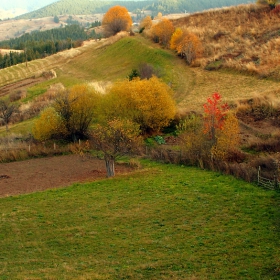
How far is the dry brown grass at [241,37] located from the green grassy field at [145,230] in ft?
87.8

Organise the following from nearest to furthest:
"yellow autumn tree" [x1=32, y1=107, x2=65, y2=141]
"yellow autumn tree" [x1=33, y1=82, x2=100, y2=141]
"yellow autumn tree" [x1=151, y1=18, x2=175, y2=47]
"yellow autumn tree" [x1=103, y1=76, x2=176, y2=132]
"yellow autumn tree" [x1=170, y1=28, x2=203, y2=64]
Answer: "yellow autumn tree" [x1=103, y1=76, x2=176, y2=132], "yellow autumn tree" [x1=32, y1=107, x2=65, y2=141], "yellow autumn tree" [x1=33, y1=82, x2=100, y2=141], "yellow autumn tree" [x1=170, y1=28, x2=203, y2=64], "yellow autumn tree" [x1=151, y1=18, x2=175, y2=47]

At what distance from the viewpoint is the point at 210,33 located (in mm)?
60750

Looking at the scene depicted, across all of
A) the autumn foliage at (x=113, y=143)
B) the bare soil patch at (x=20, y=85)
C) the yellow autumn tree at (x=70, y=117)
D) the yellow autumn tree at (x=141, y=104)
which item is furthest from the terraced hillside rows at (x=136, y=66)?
the autumn foliage at (x=113, y=143)

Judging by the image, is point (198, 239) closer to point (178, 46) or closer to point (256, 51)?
point (256, 51)

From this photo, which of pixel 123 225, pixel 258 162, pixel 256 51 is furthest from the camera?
pixel 256 51

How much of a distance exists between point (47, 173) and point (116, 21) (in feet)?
220

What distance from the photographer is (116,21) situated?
8950 cm

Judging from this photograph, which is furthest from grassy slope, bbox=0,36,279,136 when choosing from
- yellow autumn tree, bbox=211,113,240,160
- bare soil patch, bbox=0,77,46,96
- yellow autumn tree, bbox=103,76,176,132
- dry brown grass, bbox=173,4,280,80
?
yellow autumn tree, bbox=211,113,240,160

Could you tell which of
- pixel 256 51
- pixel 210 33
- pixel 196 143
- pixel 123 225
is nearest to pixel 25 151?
pixel 196 143

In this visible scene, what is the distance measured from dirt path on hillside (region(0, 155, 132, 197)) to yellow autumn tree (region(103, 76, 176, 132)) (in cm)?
509

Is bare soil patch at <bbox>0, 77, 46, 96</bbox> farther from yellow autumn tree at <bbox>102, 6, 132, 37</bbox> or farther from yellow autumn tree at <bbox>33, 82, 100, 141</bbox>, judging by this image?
yellow autumn tree at <bbox>33, 82, 100, 141</bbox>

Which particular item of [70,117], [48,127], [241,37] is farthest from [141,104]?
[241,37]

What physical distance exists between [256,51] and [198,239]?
39.9 meters

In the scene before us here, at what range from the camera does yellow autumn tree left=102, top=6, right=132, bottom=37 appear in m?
89.2
